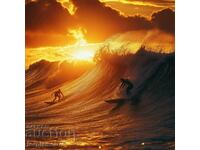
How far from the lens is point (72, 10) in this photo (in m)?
2.28

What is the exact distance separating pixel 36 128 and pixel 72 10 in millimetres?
744

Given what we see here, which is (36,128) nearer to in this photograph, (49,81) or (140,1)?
(49,81)

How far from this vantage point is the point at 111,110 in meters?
2.28

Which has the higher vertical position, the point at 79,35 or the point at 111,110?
the point at 79,35

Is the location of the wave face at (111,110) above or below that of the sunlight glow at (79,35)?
below

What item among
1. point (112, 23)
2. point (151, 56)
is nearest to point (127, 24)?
point (112, 23)

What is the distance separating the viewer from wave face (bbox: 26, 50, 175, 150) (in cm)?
227

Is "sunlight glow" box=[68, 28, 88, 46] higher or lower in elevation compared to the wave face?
higher

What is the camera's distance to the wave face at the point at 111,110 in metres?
2.27
